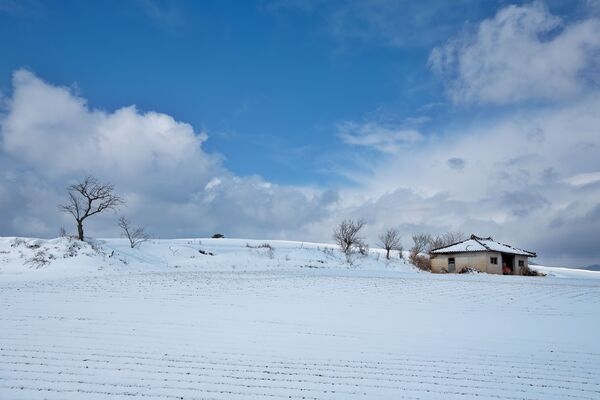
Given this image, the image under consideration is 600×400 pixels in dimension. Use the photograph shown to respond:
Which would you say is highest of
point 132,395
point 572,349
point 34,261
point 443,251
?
point 443,251

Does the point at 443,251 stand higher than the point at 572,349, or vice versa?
the point at 443,251

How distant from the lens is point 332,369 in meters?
8.27

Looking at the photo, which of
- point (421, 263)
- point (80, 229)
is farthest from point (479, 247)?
point (80, 229)

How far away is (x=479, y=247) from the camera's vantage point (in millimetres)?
44406

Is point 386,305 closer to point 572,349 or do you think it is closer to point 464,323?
point 464,323

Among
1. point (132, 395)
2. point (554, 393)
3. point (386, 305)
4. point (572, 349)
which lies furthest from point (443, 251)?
point (132, 395)

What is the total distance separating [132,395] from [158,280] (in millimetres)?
14781

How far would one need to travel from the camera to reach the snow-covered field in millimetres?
7371

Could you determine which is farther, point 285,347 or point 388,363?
point 285,347

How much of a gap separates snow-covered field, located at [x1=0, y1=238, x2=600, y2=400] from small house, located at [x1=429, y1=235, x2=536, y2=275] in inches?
973

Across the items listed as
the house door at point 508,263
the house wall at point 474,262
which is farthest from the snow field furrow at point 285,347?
the house door at point 508,263

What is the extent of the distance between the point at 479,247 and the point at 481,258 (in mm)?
1550

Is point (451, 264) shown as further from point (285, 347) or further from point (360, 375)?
point (360, 375)

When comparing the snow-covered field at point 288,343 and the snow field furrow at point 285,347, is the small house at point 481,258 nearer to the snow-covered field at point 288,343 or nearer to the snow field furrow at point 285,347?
the snow-covered field at point 288,343
